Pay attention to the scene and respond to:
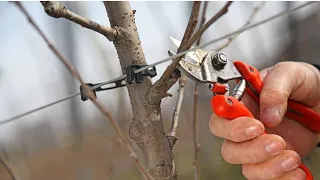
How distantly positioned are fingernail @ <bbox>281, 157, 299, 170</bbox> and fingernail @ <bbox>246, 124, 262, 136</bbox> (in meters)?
0.07

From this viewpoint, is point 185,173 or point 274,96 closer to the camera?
point 274,96

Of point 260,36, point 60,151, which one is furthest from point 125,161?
point 260,36

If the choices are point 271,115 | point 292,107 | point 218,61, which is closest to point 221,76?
point 218,61

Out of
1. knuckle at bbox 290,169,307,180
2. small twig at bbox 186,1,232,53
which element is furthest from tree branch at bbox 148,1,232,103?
knuckle at bbox 290,169,307,180

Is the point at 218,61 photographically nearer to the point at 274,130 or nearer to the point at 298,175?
the point at 298,175

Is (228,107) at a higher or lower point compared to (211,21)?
lower

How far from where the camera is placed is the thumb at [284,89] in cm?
91

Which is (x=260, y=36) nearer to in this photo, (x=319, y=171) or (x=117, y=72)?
(x=319, y=171)

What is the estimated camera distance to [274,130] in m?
1.10

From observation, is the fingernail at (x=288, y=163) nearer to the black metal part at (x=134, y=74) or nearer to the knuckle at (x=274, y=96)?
the knuckle at (x=274, y=96)

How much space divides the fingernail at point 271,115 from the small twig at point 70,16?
36 cm

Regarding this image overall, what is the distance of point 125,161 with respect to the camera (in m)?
1.80

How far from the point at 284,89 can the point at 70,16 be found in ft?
1.66

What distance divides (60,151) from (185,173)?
2.41 ft
